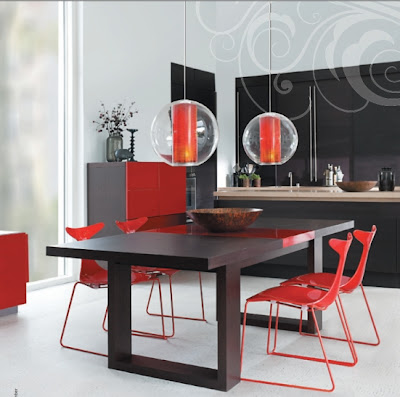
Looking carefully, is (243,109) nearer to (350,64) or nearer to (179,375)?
(350,64)

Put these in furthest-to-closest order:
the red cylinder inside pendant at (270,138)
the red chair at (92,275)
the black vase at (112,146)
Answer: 1. the black vase at (112,146)
2. the red cylinder inside pendant at (270,138)
3. the red chair at (92,275)

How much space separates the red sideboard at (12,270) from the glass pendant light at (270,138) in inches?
78.8

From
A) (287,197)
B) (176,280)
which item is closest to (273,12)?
(287,197)

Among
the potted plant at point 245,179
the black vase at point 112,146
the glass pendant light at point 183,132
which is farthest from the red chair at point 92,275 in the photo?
the potted plant at point 245,179

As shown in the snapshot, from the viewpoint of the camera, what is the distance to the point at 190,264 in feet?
8.30

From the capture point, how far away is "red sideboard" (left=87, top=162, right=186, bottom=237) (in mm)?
5930

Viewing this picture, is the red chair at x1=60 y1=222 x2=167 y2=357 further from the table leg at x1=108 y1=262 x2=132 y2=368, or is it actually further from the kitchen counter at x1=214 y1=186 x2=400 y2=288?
the kitchen counter at x1=214 y1=186 x2=400 y2=288

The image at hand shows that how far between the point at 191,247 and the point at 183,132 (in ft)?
1.94

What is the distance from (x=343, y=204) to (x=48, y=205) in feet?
9.85

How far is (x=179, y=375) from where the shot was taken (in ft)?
9.85

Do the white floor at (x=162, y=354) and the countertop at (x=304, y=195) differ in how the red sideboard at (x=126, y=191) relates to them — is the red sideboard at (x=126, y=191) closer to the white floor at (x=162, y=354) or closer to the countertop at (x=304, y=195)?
the countertop at (x=304, y=195)

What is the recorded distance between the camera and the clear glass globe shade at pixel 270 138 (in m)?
3.83

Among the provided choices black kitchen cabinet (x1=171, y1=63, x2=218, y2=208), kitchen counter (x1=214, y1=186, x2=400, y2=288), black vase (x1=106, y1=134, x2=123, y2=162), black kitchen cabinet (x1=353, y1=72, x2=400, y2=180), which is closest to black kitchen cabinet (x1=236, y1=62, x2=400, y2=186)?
black kitchen cabinet (x1=353, y1=72, x2=400, y2=180)

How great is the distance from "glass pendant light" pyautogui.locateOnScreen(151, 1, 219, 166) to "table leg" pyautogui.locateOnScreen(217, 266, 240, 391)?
2.05 feet
